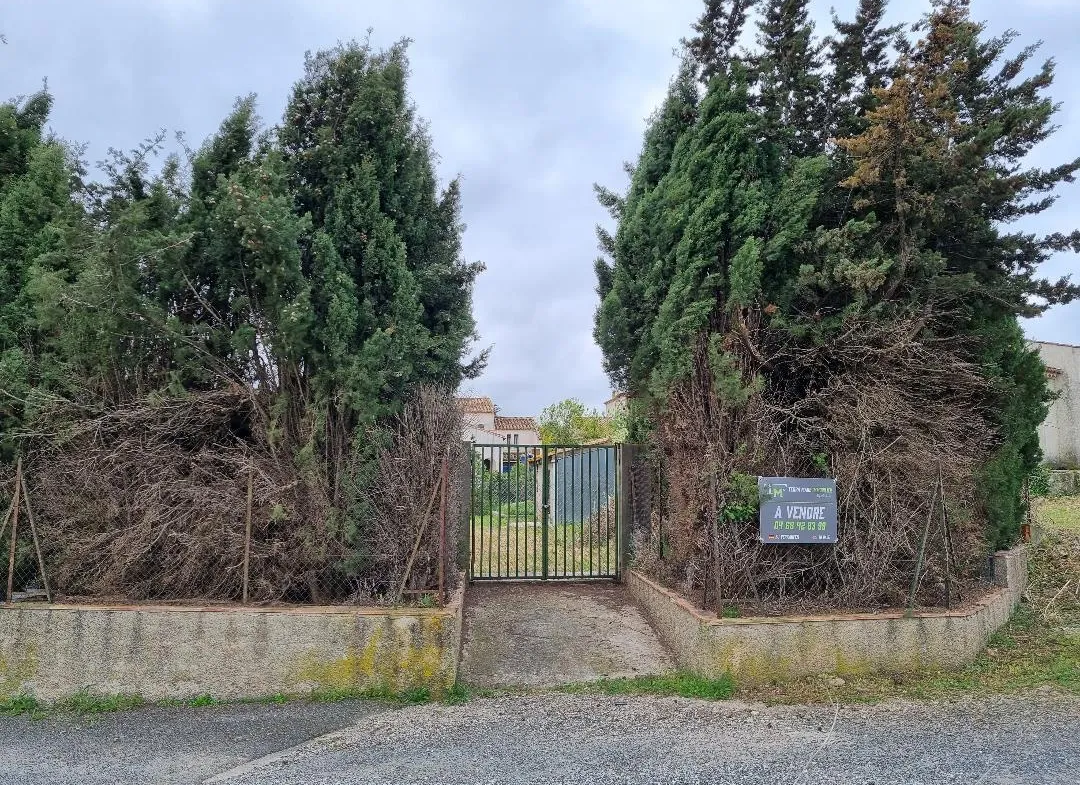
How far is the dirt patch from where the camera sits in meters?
6.71

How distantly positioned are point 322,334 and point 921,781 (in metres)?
5.54

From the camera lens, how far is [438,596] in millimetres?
6316

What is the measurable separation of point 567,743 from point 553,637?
2204 mm

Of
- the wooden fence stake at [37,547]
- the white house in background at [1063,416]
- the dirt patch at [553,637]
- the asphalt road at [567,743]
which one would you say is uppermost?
the white house in background at [1063,416]

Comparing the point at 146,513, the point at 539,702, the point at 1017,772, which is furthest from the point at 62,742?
the point at 1017,772

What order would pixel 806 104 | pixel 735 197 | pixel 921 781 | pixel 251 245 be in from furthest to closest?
pixel 806 104 < pixel 735 197 < pixel 251 245 < pixel 921 781

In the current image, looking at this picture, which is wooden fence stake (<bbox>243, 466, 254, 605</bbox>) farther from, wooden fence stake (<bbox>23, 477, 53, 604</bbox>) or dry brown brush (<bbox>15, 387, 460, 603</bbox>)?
wooden fence stake (<bbox>23, 477, 53, 604</bbox>)

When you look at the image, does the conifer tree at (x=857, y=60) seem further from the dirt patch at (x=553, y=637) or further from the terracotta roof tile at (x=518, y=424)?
the terracotta roof tile at (x=518, y=424)

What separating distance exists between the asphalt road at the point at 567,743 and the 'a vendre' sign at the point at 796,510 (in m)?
1.55

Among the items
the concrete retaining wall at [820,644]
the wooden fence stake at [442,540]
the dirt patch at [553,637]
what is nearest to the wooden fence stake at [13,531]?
the wooden fence stake at [442,540]

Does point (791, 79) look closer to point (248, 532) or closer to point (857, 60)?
point (857, 60)

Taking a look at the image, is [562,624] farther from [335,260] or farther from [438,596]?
[335,260]

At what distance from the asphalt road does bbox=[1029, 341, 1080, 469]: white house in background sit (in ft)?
65.6

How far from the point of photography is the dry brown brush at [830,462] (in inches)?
273
